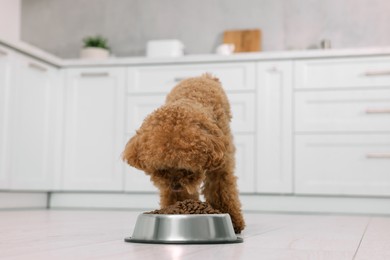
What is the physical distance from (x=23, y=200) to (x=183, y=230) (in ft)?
8.61

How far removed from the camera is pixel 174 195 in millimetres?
2332

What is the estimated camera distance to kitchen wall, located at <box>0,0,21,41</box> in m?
5.14

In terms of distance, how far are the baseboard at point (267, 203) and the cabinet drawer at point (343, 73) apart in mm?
763

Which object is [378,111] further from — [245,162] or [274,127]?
[245,162]

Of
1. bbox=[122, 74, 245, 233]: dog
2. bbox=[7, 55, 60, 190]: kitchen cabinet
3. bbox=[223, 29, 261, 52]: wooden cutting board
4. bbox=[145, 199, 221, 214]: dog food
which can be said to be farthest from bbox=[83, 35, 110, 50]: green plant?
bbox=[145, 199, 221, 214]: dog food

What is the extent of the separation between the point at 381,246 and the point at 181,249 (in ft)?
2.09

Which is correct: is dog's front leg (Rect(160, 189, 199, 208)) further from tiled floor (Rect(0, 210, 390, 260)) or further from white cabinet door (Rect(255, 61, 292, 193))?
white cabinet door (Rect(255, 61, 292, 193))

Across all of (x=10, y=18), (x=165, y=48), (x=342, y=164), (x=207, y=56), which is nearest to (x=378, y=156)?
(x=342, y=164)

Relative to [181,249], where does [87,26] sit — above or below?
above

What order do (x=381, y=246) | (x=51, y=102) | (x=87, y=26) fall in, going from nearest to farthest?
(x=381, y=246) < (x=51, y=102) < (x=87, y=26)

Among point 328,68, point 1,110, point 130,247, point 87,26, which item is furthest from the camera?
point 87,26

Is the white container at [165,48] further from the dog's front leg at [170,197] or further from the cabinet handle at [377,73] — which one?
the dog's front leg at [170,197]

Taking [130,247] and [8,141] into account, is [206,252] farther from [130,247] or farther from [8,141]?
[8,141]

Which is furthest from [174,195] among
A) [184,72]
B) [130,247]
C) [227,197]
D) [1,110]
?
[184,72]
